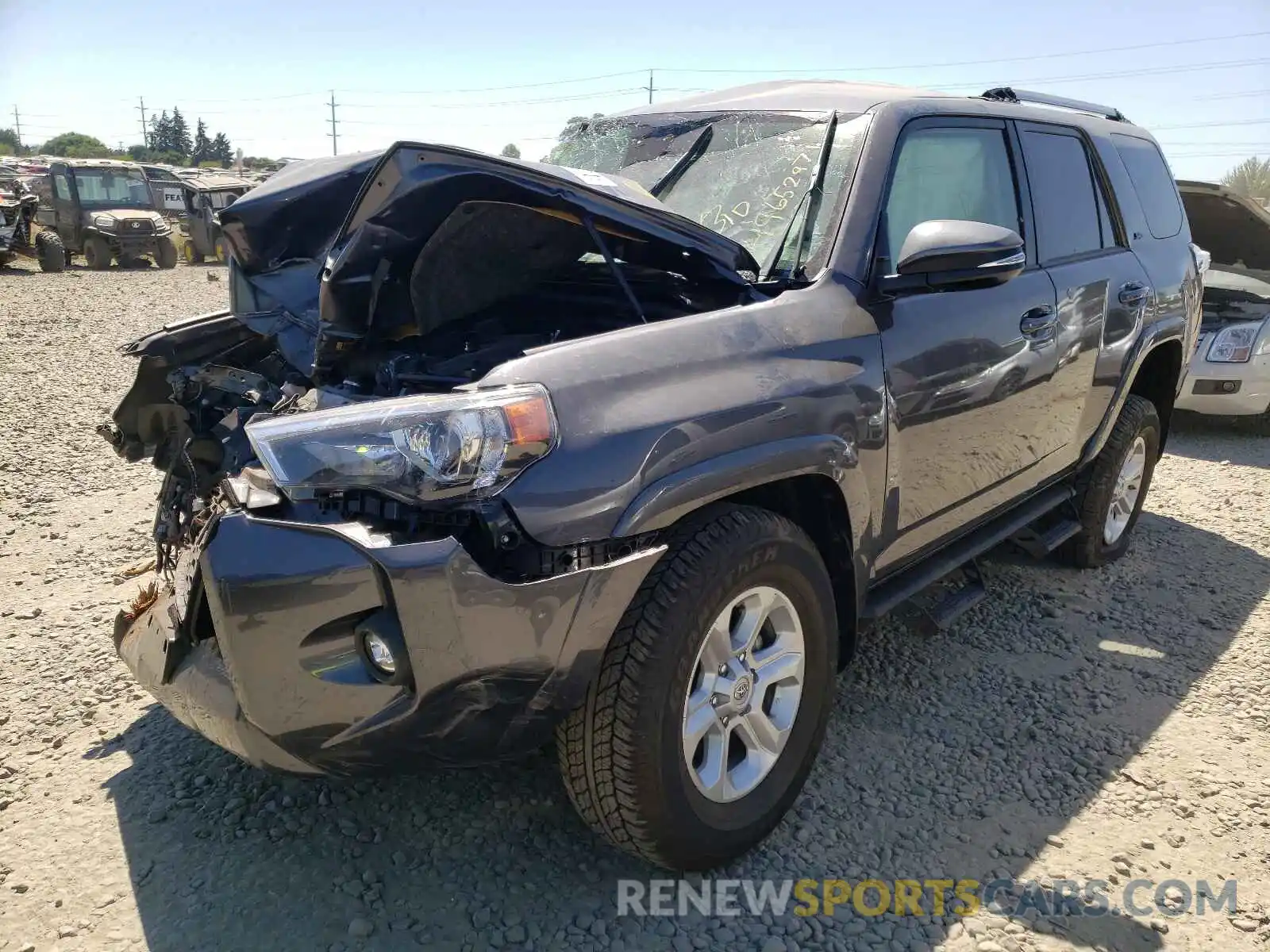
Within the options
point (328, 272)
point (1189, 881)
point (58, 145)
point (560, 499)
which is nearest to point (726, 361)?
point (560, 499)

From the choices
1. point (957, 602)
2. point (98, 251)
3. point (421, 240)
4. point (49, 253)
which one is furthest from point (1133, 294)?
point (98, 251)

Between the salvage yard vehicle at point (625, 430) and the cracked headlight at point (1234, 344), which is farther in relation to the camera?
the cracked headlight at point (1234, 344)

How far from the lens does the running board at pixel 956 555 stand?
288 centimetres

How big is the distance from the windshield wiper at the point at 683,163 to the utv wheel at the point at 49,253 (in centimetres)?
1981

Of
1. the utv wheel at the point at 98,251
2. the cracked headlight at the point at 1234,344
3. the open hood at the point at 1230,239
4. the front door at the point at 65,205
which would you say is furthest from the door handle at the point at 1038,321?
the front door at the point at 65,205

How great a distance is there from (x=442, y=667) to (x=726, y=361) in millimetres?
980

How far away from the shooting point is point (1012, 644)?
3.78 metres

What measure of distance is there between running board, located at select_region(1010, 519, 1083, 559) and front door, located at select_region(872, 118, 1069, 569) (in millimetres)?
516

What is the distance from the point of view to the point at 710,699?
2250 millimetres

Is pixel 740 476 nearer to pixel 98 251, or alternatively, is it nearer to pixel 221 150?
pixel 98 251

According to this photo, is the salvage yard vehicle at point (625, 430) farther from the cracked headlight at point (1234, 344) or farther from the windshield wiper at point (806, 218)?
the cracked headlight at point (1234, 344)

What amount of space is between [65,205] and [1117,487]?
77.1 ft

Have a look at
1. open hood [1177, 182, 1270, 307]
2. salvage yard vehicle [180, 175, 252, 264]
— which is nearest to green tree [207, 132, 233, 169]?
salvage yard vehicle [180, 175, 252, 264]

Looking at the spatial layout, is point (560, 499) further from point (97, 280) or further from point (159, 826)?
point (97, 280)
